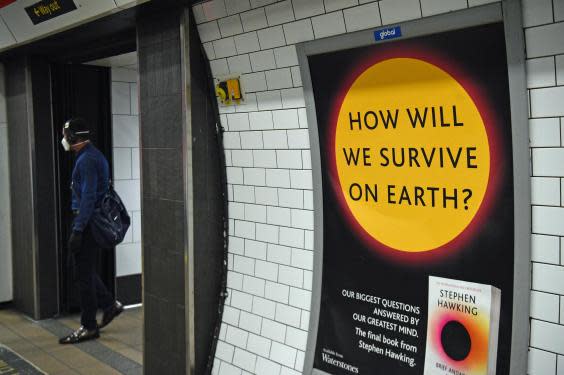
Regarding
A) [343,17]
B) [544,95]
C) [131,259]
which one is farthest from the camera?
[131,259]

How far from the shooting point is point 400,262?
242 centimetres

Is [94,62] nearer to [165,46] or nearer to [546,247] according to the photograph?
[165,46]

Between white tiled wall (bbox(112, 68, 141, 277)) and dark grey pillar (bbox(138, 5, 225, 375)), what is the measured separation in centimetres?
200

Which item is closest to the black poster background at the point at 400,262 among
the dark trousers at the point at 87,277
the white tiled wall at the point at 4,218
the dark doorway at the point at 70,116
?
the dark trousers at the point at 87,277

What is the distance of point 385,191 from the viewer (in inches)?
96.6

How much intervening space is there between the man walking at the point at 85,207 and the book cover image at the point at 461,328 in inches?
111

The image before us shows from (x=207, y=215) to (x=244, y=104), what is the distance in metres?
0.68

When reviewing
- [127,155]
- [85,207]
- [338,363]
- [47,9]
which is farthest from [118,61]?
[338,363]

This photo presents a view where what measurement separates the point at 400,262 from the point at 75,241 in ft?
8.95

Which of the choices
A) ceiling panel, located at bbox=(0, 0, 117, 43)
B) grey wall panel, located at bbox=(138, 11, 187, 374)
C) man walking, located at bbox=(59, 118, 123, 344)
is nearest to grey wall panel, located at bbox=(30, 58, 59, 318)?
ceiling panel, located at bbox=(0, 0, 117, 43)

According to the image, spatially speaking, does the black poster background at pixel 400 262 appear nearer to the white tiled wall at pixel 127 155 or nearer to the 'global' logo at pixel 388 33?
the 'global' logo at pixel 388 33

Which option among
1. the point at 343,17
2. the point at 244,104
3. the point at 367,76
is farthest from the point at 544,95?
the point at 244,104

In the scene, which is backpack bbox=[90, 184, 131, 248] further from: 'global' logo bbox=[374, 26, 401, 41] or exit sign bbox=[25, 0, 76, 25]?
'global' logo bbox=[374, 26, 401, 41]

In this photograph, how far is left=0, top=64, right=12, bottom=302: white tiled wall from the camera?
532cm
